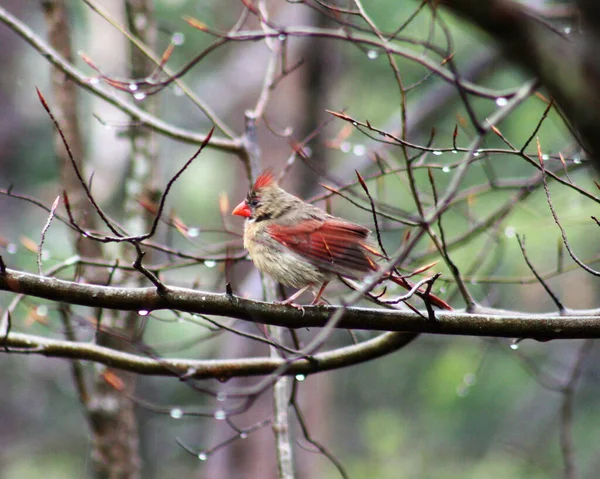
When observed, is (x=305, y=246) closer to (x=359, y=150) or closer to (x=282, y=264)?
(x=282, y=264)

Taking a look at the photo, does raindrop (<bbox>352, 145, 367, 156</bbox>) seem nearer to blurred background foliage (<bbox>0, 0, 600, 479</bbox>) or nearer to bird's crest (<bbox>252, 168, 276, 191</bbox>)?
bird's crest (<bbox>252, 168, 276, 191</bbox>)

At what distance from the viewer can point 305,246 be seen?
3.67 m

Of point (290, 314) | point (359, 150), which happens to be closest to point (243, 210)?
point (359, 150)

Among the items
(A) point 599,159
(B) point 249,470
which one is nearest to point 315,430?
(B) point 249,470

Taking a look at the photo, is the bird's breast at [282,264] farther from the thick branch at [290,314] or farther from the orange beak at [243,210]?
the thick branch at [290,314]

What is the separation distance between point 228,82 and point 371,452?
211 inches

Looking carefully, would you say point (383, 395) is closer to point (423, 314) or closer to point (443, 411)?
point (443, 411)

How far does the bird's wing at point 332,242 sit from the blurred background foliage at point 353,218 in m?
3.29

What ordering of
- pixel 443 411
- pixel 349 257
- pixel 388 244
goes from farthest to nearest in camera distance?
pixel 388 244
pixel 443 411
pixel 349 257

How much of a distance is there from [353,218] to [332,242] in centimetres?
752

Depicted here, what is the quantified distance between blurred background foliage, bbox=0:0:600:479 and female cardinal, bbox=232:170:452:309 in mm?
3178

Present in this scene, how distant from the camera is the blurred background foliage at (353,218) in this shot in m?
8.53

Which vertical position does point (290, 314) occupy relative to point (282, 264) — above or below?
below

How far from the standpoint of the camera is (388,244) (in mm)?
10062
